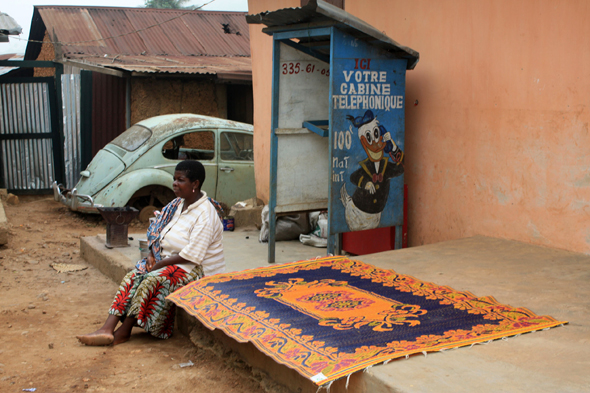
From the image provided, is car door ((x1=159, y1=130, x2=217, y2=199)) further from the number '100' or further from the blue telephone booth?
the number '100'

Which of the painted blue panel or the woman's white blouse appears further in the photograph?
the painted blue panel

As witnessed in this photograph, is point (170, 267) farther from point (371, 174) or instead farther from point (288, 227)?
point (288, 227)

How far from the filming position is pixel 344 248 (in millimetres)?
5926

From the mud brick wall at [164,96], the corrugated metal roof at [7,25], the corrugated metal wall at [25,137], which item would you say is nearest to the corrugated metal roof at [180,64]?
the mud brick wall at [164,96]

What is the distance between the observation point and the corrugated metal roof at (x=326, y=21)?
4.42 meters

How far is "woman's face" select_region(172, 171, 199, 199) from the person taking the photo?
3861mm

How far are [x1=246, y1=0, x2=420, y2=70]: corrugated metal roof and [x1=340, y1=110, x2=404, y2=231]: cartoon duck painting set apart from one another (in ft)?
1.99

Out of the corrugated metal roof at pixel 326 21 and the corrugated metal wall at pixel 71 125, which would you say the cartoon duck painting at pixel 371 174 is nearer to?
the corrugated metal roof at pixel 326 21

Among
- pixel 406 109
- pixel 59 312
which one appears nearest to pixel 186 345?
pixel 59 312

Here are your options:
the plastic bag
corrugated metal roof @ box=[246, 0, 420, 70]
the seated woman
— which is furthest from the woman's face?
the plastic bag

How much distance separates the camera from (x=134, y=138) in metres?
9.06

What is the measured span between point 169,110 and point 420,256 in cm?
793

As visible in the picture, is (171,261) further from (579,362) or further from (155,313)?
(579,362)

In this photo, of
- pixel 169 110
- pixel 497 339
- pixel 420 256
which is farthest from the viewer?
pixel 169 110
